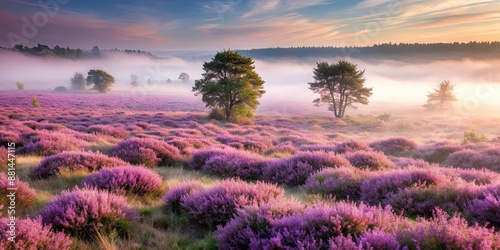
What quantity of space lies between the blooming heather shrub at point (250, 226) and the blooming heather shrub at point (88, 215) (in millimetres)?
1510

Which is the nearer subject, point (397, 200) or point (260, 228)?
point (260, 228)

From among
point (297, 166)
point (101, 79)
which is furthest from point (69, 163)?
point (101, 79)

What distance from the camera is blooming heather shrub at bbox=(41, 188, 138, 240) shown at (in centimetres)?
387

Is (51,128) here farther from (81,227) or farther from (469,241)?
(469,241)

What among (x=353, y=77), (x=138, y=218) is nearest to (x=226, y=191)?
(x=138, y=218)

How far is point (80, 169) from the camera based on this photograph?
7.44m

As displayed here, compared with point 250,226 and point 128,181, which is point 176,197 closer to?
point 128,181

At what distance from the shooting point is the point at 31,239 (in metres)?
3.15

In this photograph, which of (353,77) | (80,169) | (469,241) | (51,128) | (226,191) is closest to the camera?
(469,241)

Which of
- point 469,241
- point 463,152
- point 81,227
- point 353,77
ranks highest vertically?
point 353,77

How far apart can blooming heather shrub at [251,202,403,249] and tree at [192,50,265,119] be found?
33939mm

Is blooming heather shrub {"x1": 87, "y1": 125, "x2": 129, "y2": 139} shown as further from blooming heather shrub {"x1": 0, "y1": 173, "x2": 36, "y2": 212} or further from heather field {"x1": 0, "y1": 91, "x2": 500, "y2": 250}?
blooming heather shrub {"x1": 0, "y1": 173, "x2": 36, "y2": 212}

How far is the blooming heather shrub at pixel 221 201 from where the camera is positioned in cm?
446

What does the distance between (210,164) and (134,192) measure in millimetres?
3296
